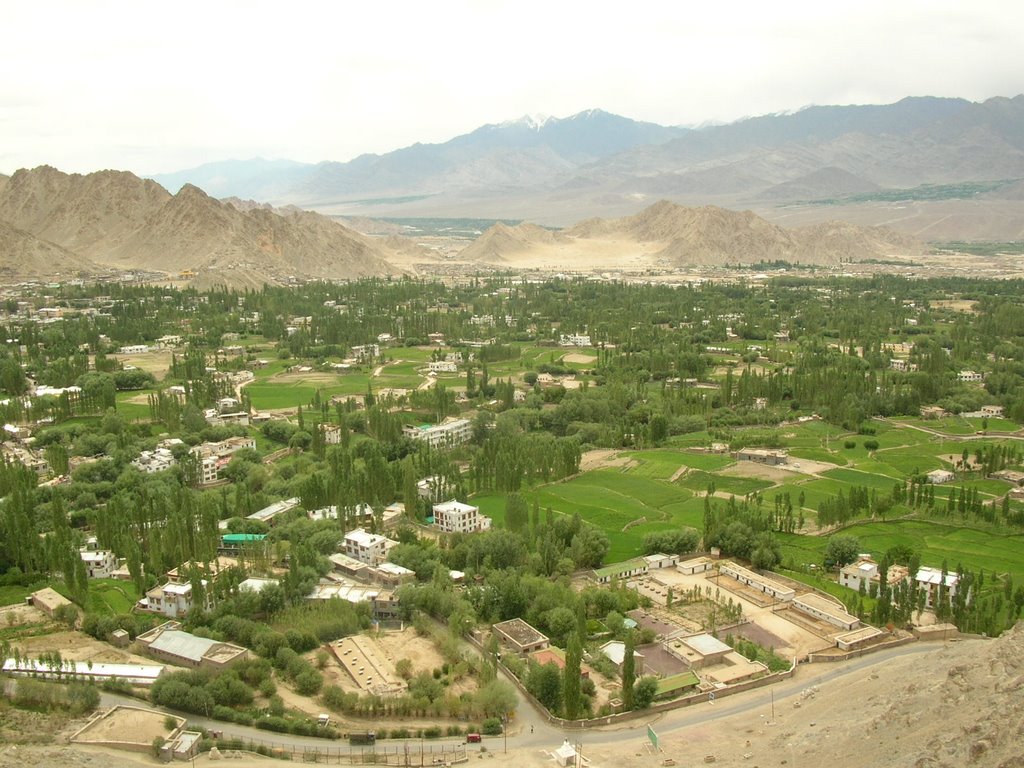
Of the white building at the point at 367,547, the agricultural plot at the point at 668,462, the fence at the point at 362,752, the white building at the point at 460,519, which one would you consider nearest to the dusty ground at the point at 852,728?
the fence at the point at 362,752

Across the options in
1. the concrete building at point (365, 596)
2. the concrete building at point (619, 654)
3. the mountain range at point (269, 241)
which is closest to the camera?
the concrete building at point (619, 654)

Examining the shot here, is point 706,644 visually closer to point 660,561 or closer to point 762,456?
point 660,561

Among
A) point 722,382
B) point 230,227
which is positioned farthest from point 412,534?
point 230,227

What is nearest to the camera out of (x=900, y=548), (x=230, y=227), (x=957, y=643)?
(x=957, y=643)

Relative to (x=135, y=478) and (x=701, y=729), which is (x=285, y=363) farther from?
(x=701, y=729)

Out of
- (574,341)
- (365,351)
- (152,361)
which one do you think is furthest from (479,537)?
(574,341)

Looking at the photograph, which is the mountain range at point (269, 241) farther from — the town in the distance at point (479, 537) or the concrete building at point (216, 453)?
the concrete building at point (216, 453)
